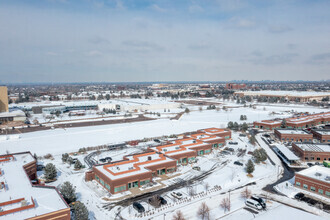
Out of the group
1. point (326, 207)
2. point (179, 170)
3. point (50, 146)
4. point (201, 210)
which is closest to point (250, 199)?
point (201, 210)

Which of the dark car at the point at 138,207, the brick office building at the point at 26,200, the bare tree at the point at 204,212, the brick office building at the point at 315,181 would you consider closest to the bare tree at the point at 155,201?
the dark car at the point at 138,207

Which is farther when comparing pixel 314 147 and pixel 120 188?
pixel 314 147

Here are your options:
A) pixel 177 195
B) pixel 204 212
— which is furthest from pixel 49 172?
pixel 204 212

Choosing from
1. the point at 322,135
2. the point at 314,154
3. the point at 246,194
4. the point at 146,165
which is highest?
the point at 322,135

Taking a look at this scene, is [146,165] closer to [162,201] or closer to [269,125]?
[162,201]

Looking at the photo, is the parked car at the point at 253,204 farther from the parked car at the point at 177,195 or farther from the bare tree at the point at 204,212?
the parked car at the point at 177,195

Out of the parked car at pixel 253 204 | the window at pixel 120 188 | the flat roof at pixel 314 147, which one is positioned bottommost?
the window at pixel 120 188
